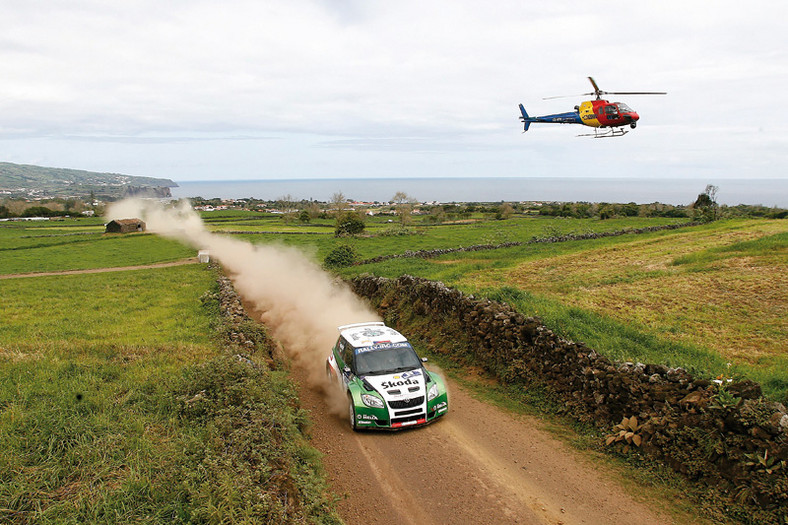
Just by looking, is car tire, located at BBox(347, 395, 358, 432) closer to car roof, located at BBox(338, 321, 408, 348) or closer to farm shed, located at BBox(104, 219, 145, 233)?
car roof, located at BBox(338, 321, 408, 348)

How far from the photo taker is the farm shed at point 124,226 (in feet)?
226

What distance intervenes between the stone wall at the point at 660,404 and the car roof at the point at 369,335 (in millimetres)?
3676

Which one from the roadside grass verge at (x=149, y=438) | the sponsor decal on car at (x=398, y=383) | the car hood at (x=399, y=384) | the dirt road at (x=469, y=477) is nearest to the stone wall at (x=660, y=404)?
the dirt road at (x=469, y=477)

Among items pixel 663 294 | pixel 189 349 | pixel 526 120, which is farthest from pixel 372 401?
pixel 526 120

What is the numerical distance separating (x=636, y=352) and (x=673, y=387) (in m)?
2.24

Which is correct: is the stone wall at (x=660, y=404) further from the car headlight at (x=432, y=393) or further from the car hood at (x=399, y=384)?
the car hood at (x=399, y=384)

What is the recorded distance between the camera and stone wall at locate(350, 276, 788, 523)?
7.77 metres

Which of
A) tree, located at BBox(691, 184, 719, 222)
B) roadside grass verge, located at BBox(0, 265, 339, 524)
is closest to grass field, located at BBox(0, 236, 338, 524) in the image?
roadside grass verge, located at BBox(0, 265, 339, 524)

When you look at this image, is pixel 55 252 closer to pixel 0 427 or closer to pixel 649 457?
pixel 0 427

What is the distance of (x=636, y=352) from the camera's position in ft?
38.7

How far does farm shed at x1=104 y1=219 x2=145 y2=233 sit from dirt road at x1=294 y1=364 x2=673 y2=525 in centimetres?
7014

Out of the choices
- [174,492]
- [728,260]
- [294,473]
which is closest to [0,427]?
[174,492]

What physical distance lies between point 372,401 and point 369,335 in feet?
8.45

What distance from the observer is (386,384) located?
11.1m
